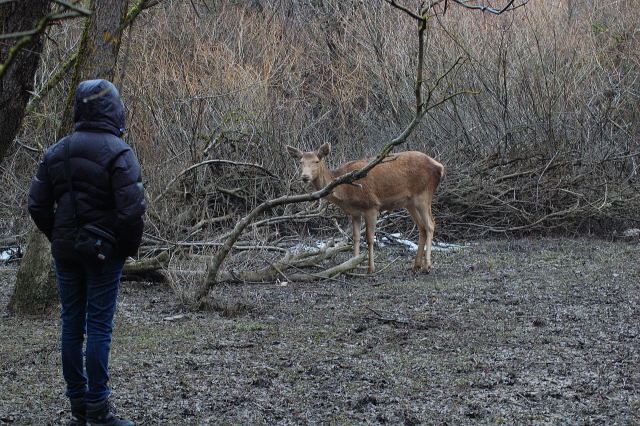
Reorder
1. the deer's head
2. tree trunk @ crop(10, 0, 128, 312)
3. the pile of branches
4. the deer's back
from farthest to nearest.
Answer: the pile of branches
the deer's back
the deer's head
tree trunk @ crop(10, 0, 128, 312)

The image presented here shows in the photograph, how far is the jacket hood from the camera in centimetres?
518

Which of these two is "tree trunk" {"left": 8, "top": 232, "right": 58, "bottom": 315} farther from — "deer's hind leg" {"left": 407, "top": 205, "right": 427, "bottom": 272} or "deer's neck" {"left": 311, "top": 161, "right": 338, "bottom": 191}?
"deer's hind leg" {"left": 407, "top": 205, "right": 427, "bottom": 272}

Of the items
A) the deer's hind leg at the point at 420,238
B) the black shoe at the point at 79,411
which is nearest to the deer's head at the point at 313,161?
the deer's hind leg at the point at 420,238

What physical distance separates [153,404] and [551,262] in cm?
830

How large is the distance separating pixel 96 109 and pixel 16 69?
1073 mm

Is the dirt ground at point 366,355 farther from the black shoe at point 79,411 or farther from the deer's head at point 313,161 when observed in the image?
the deer's head at point 313,161

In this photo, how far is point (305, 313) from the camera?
30.5 feet

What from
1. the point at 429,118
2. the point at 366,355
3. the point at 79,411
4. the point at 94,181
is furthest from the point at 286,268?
the point at 429,118

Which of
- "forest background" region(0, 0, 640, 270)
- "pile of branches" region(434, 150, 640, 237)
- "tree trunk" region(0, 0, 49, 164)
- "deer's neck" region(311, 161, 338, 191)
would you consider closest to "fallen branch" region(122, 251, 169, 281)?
"forest background" region(0, 0, 640, 270)

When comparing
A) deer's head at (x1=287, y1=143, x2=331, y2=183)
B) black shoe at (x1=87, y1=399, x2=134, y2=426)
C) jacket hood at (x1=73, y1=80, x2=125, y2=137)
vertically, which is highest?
jacket hood at (x1=73, y1=80, x2=125, y2=137)

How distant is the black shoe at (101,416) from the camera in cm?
520

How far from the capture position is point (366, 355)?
7.32m

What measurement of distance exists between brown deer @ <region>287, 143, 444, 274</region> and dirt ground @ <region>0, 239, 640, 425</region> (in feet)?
5.07

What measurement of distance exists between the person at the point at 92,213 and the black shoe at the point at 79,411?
0.10 ft
